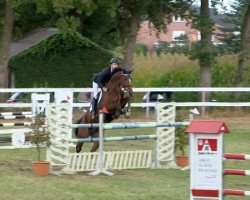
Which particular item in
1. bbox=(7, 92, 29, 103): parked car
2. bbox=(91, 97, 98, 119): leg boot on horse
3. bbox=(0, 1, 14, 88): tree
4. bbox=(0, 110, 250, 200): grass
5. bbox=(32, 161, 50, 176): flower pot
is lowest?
bbox=(0, 110, 250, 200): grass

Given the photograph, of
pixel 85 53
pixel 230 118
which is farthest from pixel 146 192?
pixel 85 53

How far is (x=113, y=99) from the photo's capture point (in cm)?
1659

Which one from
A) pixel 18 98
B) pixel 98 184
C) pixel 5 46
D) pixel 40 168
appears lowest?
pixel 98 184

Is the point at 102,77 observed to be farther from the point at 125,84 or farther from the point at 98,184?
the point at 98,184

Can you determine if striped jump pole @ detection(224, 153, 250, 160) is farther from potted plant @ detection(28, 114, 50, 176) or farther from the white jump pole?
potted plant @ detection(28, 114, 50, 176)

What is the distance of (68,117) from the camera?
563 inches

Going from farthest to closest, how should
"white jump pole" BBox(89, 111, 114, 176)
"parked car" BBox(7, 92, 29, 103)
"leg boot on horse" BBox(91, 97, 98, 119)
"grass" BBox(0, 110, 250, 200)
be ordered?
"parked car" BBox(7, 92, 29, 103) < "leg boot on horse" BBox(91, 97, 98, 119) < "white jump pole" BBox(89, 111, 114, 176) < "grass" BBox(0, 110, 250, 200)

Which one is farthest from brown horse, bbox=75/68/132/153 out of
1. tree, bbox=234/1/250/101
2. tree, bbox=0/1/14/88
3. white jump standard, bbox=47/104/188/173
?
tree, bbox=234/1/250/101

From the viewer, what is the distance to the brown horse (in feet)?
52.8

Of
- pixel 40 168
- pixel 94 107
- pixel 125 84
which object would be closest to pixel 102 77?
pixel 125 84

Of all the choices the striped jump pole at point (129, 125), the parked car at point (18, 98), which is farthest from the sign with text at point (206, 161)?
the parked car at point (18, 98)

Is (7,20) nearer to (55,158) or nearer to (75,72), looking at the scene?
(75,72)

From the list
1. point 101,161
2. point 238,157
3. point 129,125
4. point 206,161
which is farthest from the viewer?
point 129,125

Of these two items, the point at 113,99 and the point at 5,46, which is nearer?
the point at 113,99
